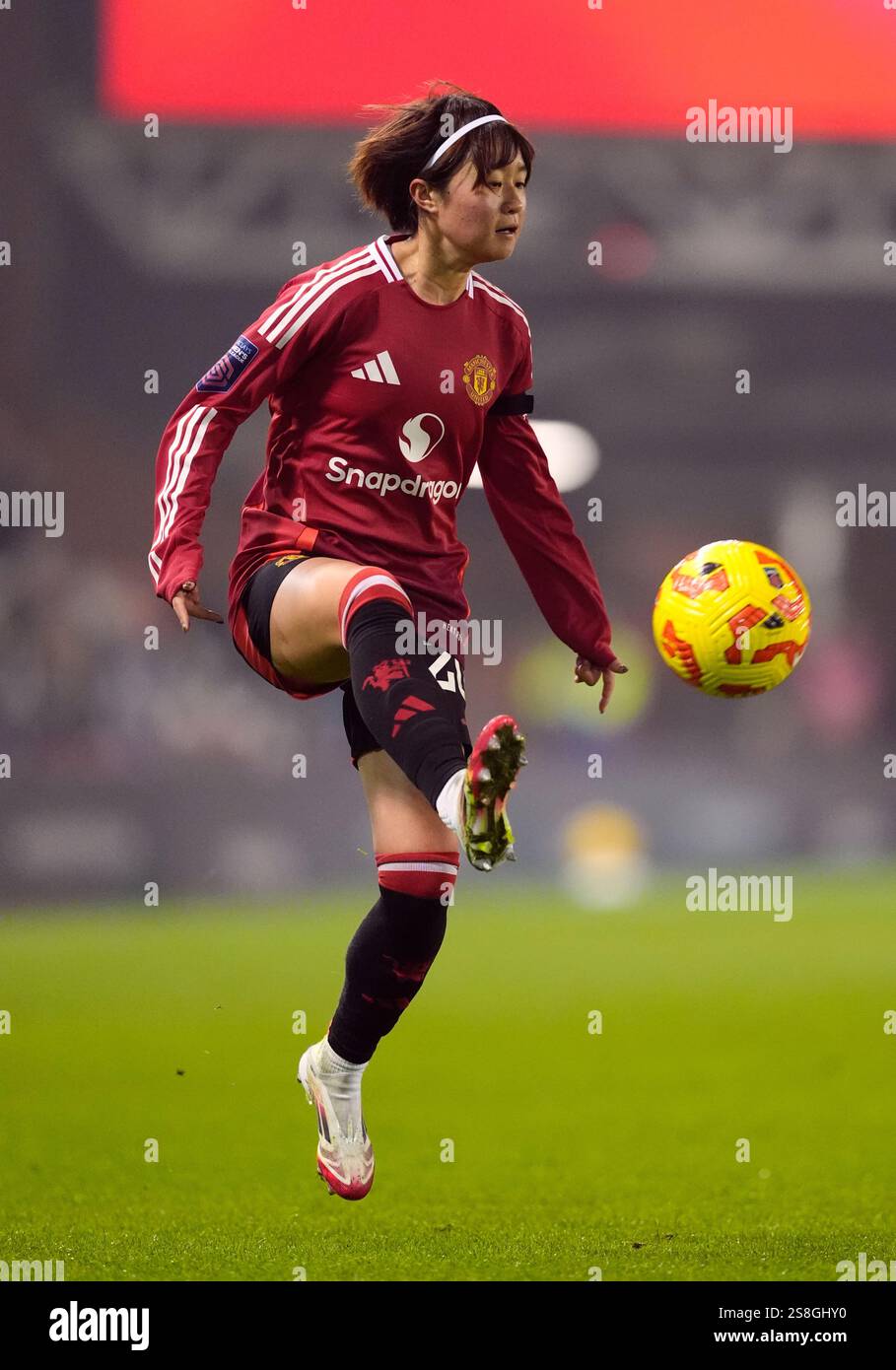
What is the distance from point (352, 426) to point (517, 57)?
4901 mm

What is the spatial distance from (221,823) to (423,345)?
5866mm

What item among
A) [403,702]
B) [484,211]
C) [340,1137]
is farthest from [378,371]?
[340,1137]

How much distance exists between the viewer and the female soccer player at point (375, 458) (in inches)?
122

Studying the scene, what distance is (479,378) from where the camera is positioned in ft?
10.9

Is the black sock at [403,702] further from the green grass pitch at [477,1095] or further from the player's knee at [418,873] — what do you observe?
the green grass pitch at [477,1095]

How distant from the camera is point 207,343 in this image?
8688 millimetres

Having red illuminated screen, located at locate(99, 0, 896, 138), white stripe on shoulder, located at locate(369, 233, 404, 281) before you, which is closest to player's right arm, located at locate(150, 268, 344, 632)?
white stripe on shoulder, located at locate(369, 233, 404, 281)

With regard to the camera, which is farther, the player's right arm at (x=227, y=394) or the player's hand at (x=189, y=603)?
the player's right arm at (x=227, y=394)

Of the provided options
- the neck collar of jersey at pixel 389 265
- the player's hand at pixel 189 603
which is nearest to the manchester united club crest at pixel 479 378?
the neck collar of jersey at pixel 389 265

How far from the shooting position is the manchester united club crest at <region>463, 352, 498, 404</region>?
10.8 feet

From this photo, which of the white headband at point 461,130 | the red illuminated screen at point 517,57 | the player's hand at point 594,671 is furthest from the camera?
the red illuminated screen at point 517,57

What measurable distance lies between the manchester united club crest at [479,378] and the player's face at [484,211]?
0.23 metres

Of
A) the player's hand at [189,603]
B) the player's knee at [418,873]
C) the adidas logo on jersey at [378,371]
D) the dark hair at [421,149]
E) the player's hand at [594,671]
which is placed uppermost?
the dark hair at [421,149]

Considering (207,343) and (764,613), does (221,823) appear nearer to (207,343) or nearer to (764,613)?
(207,343)
